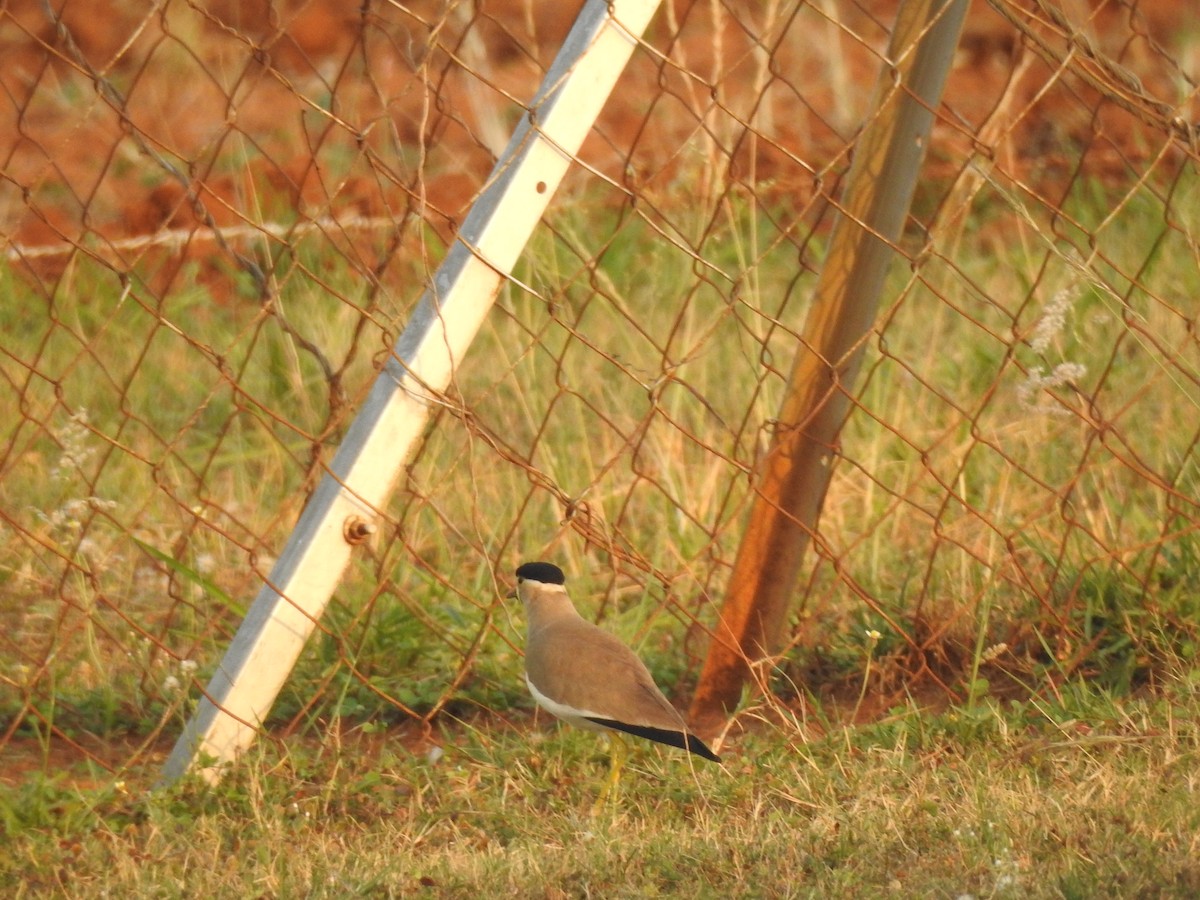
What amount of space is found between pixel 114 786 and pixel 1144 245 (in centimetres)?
417

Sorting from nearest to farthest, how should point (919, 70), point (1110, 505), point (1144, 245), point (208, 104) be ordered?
1. point (919, 70)
2. point (1110, 505)
3. point (1144, 245)
4. point (208, 104)

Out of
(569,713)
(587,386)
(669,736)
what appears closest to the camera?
(669,736)

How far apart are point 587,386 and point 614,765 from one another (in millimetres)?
2141

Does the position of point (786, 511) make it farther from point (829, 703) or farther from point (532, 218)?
point (532, 218)

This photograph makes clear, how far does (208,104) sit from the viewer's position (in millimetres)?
7434

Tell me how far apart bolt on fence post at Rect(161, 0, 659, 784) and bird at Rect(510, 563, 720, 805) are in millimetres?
421

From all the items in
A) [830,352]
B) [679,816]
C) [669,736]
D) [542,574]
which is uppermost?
[830,352]

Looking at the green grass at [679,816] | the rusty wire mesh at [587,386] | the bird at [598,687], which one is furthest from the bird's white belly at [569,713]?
the rusty wire mesh at [587,386]

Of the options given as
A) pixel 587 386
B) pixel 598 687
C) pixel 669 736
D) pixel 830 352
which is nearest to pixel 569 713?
pixel 598 687

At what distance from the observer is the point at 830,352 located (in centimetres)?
284

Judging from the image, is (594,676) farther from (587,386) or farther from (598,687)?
(587,386)

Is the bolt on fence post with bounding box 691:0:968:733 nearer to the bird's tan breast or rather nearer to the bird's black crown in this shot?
the bird's tan breast

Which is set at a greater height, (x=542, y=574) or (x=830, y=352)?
(x=830, y=352)

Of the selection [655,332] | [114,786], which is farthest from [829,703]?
[655,332]
